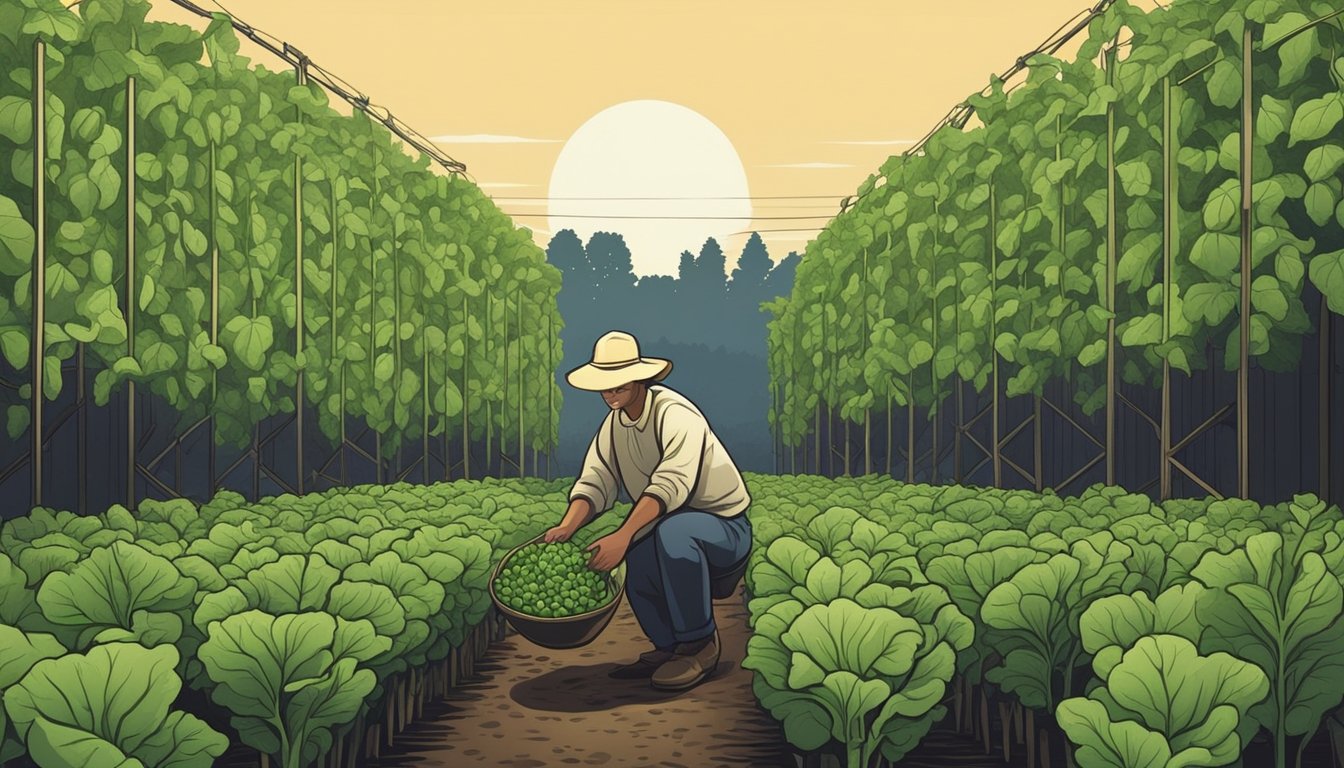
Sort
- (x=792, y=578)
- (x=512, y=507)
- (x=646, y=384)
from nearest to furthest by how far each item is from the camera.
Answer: (x=792, y=578), (x=646, y=384), (x=512, y=507)

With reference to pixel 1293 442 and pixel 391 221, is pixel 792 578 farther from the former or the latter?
pixel 391 221

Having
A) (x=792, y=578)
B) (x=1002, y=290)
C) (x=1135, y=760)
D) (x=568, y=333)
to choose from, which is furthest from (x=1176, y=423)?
(x=568, y=333)

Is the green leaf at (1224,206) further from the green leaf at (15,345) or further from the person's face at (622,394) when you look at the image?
the green leaf at (15,345)

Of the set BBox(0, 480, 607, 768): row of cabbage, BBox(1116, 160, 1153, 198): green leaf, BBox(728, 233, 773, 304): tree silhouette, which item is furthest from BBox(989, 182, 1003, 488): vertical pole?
BBox(728, 233, 773, 304): tree silhouette

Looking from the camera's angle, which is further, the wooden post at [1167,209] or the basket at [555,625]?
the wooden post at [1167,209]

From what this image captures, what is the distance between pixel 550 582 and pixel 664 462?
2.66 feet

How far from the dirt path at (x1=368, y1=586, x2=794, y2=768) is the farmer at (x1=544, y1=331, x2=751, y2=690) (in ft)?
0.82

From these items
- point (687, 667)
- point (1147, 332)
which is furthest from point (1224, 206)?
point (687, 667)

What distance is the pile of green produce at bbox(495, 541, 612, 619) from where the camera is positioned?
6504mm

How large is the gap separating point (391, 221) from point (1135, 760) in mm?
13194

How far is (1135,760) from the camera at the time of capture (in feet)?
11.2

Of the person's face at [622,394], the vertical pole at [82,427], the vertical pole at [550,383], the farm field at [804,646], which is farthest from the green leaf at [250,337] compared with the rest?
the vertical pole at [550,383]

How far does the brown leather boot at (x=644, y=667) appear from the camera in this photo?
712 cm

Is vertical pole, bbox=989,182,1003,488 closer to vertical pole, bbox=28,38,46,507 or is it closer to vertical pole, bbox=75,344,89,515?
vertical pole, bbox=75,344,89,515
